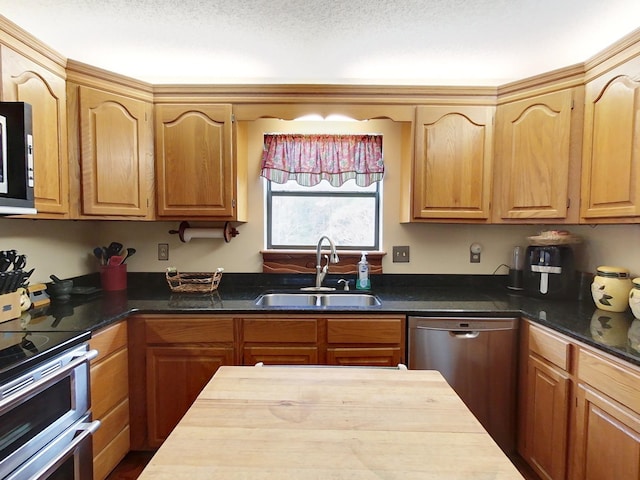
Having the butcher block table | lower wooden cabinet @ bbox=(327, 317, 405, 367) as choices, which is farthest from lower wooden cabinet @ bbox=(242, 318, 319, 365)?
the butcher block table

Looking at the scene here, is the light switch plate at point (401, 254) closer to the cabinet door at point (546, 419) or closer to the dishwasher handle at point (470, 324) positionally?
the dishwasher handle at point (470, 324)

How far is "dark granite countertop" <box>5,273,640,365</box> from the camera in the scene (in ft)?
5.04

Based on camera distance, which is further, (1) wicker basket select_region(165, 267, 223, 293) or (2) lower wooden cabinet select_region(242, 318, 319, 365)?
(1) wicker basket select_region(165, 267, 223, 293)

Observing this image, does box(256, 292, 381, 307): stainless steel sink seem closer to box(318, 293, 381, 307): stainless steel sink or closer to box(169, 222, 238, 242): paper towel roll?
box(318, 293, 381, 307): stainless steel sink

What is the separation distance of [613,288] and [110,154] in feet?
9.56

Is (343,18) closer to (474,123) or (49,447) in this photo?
(474,123)

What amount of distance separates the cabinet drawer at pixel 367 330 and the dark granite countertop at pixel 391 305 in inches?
2.6

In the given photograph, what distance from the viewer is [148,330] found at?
6.18ft

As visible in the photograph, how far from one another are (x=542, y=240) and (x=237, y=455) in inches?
86.2

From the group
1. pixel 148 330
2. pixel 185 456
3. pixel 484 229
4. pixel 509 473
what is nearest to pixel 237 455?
pixel 185 456

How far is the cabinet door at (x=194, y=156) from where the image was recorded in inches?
Answer: 85.1

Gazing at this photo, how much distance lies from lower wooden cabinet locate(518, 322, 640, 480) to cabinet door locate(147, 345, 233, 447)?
1633mm

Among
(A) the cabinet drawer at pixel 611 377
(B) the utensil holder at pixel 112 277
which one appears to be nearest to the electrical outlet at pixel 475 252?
(A) the cabinet drawer at pixel 611 377

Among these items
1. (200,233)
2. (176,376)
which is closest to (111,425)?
(176,376)
